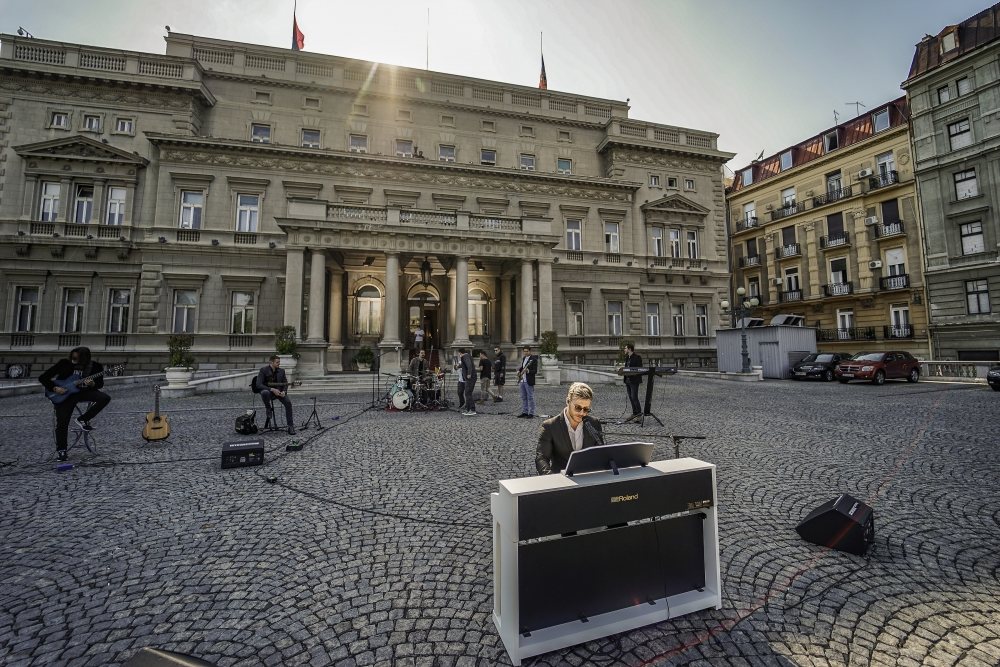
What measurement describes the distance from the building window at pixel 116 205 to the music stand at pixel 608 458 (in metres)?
28.9

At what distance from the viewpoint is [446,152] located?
26500mm

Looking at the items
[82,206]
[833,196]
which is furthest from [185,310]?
[833,196]

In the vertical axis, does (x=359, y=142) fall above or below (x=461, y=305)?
above

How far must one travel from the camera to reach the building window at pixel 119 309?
21.2 m

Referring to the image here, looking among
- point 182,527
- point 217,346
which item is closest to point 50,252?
point 217,346

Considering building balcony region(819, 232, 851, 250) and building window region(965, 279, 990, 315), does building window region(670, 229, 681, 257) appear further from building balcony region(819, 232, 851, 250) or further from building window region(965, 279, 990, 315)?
building window region(965, 279, 990, 315)

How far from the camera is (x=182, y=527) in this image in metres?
3.96

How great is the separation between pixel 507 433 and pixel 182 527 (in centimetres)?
549

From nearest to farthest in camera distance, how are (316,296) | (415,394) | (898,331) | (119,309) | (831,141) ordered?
(415,394) → (316,296) → (119,309) → (898,331) → (831,141)

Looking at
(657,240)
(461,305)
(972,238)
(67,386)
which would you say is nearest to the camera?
(67,386)

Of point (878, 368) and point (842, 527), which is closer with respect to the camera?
point (842, 527)

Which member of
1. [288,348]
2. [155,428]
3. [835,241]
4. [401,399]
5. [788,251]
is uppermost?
[788,251]

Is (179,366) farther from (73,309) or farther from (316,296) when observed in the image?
(73,309)

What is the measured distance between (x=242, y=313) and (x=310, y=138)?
11.3 meters
